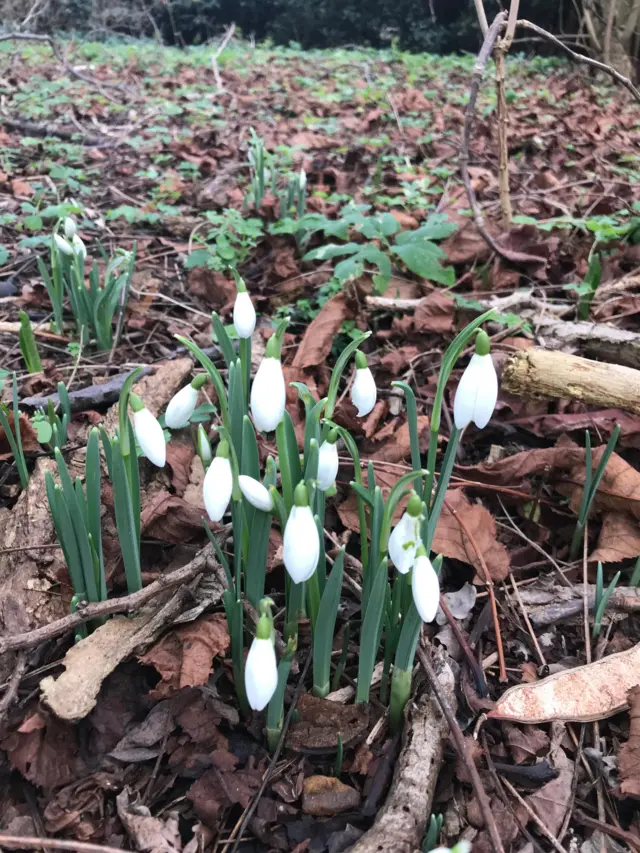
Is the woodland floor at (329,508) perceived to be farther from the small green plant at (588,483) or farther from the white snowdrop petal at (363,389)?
the white snowdrop petal at (363,389)

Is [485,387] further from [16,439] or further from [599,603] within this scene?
[16,439]

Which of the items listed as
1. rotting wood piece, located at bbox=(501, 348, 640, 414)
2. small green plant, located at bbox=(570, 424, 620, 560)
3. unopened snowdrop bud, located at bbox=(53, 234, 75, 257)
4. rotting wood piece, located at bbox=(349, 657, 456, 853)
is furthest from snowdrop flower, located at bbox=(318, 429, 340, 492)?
unopened snowdrop bud, located at bbox=(53, 234, 75, 257)

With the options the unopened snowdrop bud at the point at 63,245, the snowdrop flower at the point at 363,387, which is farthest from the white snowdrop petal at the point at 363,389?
the unopened snowdrop bud at the point at 63,245

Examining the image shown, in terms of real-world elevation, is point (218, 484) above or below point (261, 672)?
above

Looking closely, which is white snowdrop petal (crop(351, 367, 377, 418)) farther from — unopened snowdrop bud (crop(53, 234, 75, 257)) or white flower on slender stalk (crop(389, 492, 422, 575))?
unopened snowdrop bud (crop(53, 234, 75, 257))

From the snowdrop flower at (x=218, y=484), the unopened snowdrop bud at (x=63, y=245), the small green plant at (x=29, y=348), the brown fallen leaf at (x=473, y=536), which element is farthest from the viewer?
the unopened snowdrop bud at (x=63, y=245)

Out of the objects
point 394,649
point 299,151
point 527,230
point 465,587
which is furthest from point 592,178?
point 394,649

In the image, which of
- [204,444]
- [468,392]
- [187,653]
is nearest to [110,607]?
[187,653]
